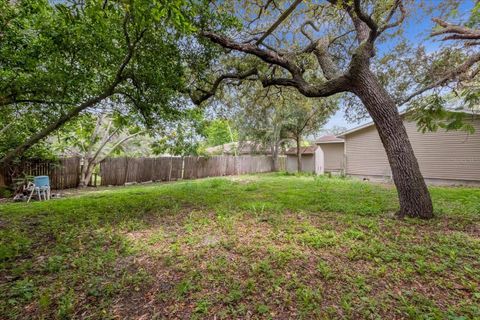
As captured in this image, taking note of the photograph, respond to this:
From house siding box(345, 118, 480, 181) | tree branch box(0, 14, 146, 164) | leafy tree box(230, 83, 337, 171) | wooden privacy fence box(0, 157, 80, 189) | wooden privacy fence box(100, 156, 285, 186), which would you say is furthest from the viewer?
leafy tree box(230, 83, 337, 171)

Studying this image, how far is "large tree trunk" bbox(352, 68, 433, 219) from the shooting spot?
402cm

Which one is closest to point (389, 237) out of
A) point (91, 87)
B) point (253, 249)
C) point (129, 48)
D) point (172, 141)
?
point (253, 249)

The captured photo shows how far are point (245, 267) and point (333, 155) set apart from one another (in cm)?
1889

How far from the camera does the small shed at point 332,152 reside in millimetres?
19141

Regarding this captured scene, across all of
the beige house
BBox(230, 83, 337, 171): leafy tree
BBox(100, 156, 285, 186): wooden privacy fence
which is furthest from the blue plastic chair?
the beige house

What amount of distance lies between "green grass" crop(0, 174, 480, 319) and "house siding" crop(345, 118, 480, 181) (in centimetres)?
691

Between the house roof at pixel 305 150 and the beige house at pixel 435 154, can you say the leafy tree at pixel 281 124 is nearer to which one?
the house roof at pixel 305 150

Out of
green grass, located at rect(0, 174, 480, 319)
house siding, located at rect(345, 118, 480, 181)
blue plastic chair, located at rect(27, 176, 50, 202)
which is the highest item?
house siding, located at rect(345, 118, 480, 181)

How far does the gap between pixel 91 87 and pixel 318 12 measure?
5450mm

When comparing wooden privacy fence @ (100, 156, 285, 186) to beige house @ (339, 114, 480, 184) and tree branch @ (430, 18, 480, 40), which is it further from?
tree branch @ (430, 18, 480, 40)

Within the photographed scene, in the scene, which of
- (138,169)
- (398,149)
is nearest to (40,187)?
(138,169)

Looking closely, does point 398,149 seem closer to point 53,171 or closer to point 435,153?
point 435,153

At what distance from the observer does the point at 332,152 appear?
64.9ft

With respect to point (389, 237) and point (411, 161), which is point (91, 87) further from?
point (411, 161)
